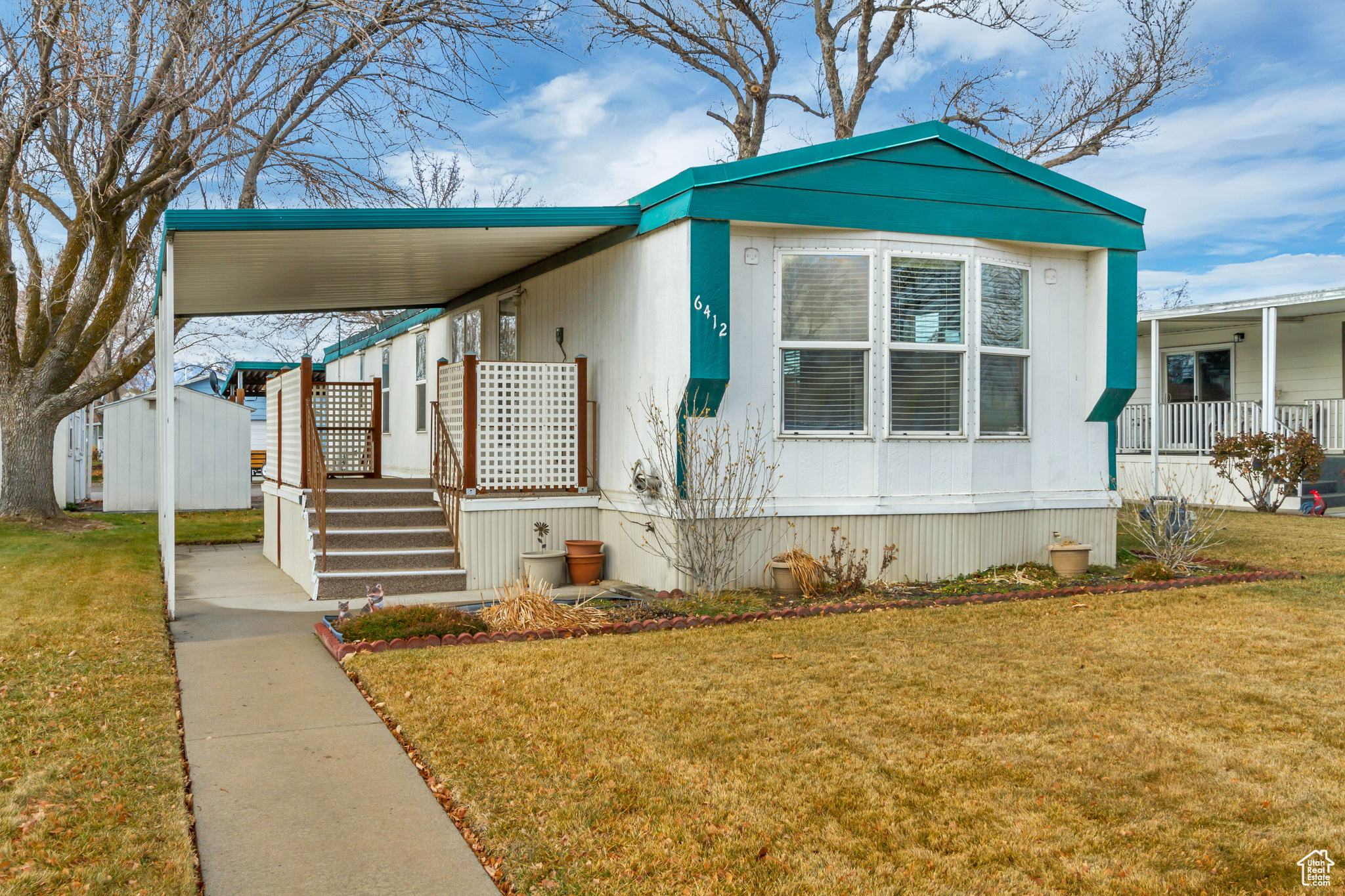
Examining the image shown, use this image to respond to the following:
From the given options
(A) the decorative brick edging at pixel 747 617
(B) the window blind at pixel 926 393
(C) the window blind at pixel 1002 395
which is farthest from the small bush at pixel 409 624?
(C) the window blind at pixel 1002 395

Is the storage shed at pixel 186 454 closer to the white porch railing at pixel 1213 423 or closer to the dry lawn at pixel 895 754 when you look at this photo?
the dry lawn at pixel 895 754

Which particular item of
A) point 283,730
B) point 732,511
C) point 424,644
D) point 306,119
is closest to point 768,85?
point 306,119

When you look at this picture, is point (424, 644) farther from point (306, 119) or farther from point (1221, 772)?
point (306, 119)

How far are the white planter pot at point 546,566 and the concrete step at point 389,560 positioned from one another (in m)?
0.62

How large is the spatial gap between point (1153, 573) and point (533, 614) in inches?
214

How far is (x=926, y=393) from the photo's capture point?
8.64 m

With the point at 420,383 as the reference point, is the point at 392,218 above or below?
above

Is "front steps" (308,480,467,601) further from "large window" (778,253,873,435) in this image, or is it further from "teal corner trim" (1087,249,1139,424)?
"teal corner trim" (1087,249,1139,424)

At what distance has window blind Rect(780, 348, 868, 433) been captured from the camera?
8.38m

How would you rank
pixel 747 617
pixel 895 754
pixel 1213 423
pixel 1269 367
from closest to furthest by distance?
pixel 895 754 < pixel 747 617 < pixel 1269 367 < pixel 1213 423

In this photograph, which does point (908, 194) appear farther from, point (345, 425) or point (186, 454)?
point (186, 454)

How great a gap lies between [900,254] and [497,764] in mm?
5875

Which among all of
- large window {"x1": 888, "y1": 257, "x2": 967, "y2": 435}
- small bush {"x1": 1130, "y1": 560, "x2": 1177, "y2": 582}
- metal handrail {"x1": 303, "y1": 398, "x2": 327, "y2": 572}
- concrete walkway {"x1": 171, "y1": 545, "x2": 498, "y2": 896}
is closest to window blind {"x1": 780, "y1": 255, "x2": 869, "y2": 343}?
large window {"x1": 888, "y1": 257, "x2": 967, "y2": 435}

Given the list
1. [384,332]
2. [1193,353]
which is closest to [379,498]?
[384,332]
